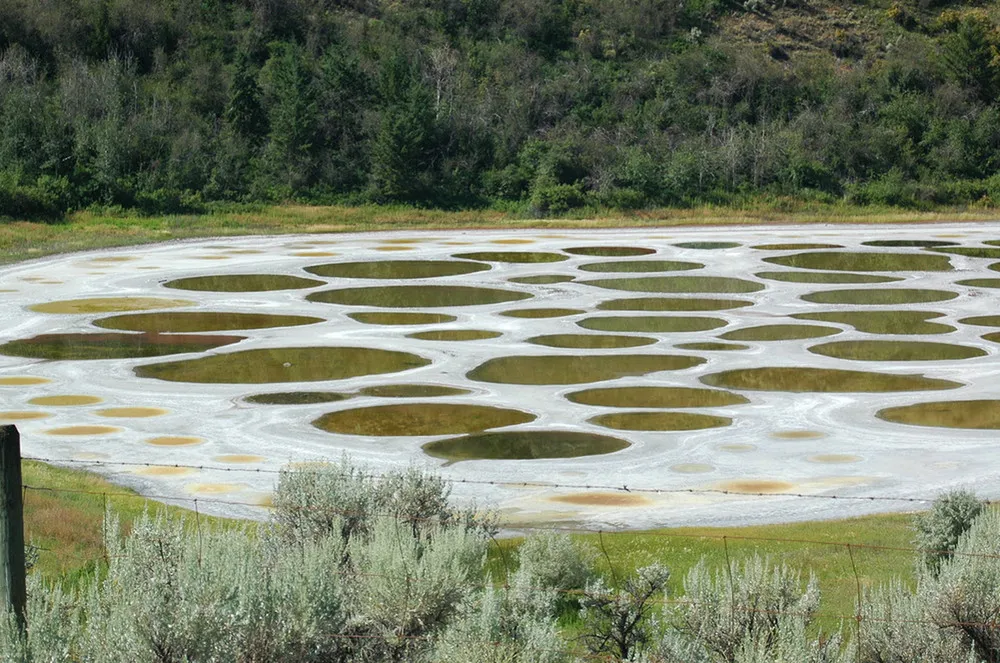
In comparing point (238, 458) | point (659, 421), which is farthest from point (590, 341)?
point (238, 458)

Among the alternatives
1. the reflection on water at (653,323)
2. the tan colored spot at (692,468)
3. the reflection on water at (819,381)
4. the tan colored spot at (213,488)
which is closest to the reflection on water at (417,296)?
the reflection on water at (653,323)

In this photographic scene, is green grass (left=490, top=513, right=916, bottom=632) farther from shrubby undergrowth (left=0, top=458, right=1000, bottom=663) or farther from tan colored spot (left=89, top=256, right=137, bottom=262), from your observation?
tan colored spot (left=89, top=256, right=137, bottom=262)

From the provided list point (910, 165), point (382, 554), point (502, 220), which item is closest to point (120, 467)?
point (382, 554)

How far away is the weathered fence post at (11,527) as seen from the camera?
799 cm

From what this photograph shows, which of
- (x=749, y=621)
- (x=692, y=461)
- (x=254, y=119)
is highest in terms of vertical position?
(x=254, y=119)

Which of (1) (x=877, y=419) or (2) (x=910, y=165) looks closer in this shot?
(1) (x=877, y=419)

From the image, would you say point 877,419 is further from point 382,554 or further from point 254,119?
point 254,119

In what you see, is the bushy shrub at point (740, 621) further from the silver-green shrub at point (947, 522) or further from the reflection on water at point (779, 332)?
the reflection on water at point (779, 332)

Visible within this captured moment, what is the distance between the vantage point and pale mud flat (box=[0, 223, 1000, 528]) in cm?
1881

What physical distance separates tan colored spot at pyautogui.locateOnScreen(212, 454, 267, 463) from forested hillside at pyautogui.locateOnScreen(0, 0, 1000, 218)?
43.6m

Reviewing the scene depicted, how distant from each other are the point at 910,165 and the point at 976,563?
226 feet

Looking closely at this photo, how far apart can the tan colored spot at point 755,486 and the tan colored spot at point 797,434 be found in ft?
9.54

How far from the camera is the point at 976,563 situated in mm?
9977

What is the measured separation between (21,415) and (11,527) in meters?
16.7
